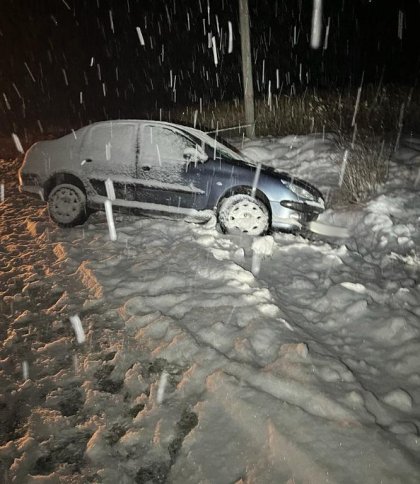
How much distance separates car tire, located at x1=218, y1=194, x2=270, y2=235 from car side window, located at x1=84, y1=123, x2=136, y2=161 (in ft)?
5.51

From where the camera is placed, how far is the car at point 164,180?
5211 mm

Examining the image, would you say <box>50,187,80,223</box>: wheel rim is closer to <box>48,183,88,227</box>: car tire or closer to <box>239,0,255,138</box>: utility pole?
<box>48,183,88,227</box>: car tire

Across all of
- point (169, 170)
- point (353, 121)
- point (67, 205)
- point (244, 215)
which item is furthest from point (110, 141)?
point (353, 121)

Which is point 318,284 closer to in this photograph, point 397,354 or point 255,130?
point 397,354

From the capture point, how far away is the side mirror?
5281 mm

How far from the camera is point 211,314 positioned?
11.8 ft

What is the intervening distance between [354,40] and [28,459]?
883 inches

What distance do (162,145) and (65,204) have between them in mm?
1770

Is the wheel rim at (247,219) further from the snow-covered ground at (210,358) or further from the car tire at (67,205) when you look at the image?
the car tire at (67,205)

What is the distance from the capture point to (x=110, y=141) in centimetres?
552

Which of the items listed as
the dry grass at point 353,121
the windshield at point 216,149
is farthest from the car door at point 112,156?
the dry grass at point 353,121

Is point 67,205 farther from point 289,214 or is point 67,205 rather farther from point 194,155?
point 289,214

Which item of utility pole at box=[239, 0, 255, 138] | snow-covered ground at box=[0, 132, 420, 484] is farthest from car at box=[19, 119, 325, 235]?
utility pole at box=[239, 0, 255, 138]

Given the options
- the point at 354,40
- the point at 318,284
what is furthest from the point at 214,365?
the point at 354,40
